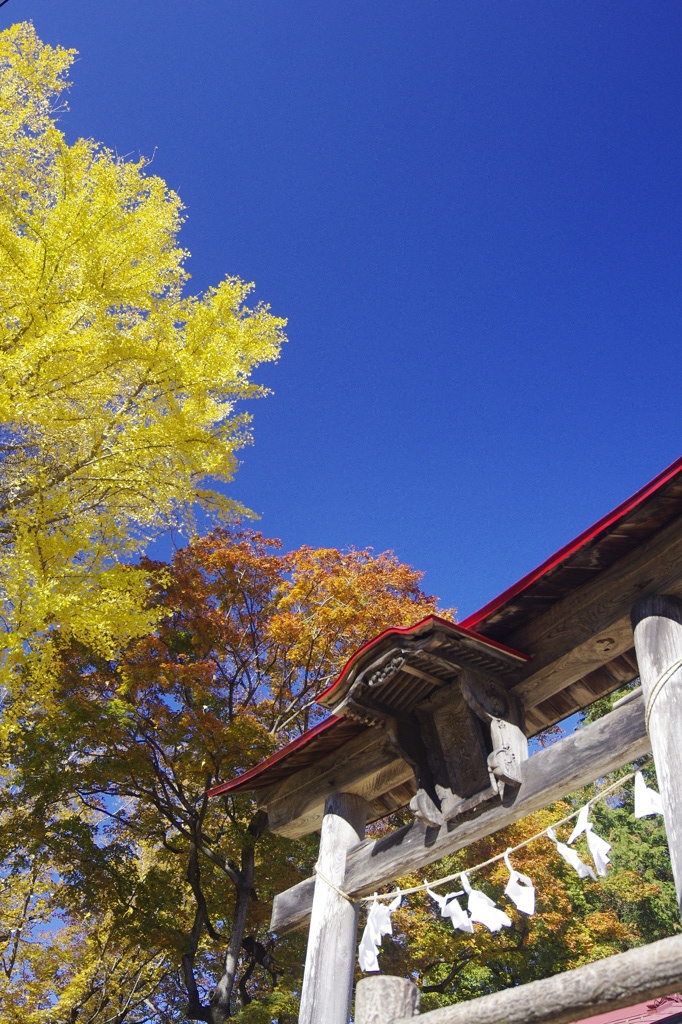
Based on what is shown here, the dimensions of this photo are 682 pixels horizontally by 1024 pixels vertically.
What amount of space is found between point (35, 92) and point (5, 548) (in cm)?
645

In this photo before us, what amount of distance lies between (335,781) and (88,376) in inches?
239

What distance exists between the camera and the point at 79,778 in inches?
437

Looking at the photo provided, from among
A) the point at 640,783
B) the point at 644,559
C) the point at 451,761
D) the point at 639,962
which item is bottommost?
the point at 639,962

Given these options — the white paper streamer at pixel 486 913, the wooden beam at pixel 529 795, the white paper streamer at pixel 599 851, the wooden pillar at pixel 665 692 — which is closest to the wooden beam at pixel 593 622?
the wooden pillar at pixel 665 692

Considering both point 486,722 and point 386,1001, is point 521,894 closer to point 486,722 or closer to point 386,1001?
point 486,722

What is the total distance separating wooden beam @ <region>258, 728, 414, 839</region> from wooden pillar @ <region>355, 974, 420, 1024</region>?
4.94 ft

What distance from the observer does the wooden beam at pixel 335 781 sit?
4480 millimetres

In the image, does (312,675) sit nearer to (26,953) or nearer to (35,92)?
(26,953)

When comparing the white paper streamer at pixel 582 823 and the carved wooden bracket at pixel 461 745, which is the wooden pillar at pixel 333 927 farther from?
the white paper streamer at pixel 582 823

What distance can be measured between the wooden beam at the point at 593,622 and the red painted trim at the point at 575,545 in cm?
28

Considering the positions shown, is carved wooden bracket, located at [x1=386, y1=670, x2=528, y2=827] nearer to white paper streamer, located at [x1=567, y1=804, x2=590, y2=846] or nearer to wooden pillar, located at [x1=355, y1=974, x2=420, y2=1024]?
white paper streamer, located at [x1=567, y1=804, x2=590, y2=846]

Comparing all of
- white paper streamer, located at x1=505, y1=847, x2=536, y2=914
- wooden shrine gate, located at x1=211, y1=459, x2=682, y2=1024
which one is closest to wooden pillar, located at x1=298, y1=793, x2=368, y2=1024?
wooden shrine gate, located at x1=211, y1=459, x2=682, y2=1024

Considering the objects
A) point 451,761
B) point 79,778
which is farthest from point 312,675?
point 451,761

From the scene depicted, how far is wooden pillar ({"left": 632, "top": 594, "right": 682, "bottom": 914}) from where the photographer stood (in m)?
2.72
